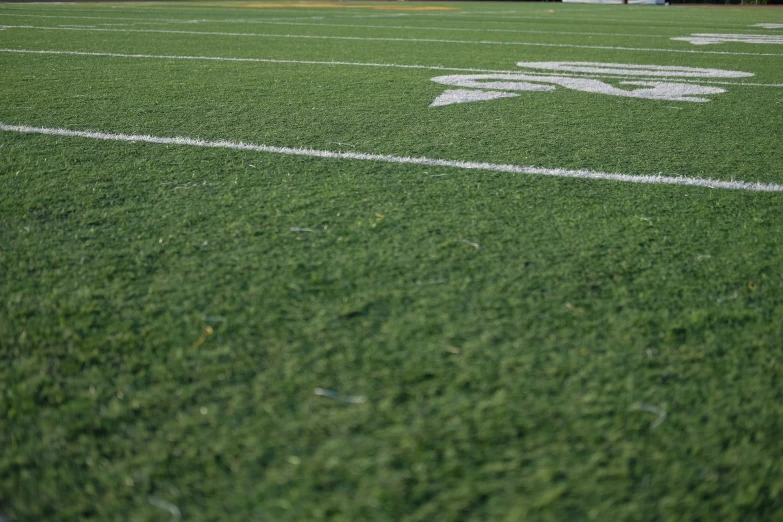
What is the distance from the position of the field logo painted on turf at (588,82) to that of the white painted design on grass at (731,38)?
3102 mm

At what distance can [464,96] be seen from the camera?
449 cm

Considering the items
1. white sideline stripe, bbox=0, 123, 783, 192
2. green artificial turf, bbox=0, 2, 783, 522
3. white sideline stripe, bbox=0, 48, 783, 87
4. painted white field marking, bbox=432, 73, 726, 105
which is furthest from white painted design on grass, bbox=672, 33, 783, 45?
white sideline stripe, bbox=0, 123, 783, 192

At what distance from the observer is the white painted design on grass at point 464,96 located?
4.30m

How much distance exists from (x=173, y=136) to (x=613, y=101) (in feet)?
8.36

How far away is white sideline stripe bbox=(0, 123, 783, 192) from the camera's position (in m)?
2.70

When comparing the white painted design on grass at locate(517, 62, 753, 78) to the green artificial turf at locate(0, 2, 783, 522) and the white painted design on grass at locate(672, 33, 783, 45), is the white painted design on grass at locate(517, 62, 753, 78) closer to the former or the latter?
the green artificial turf at locate(0, 2, 783, 522)

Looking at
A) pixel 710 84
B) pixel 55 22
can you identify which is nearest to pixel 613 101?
pixel 710 84

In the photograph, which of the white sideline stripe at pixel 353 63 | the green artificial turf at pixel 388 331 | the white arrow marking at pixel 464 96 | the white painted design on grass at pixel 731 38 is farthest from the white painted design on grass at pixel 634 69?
the white painted design on grass at pixel 731 38

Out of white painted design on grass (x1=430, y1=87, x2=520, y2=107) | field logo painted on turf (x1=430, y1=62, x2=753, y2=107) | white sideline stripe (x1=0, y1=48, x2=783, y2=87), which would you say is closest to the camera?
white painted design on grass (x1=430, y1=87, x2=520, y2=107)

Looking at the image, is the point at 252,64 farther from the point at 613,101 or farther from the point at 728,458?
the point at 728,458

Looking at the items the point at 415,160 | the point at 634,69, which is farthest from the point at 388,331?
the point at 634,69

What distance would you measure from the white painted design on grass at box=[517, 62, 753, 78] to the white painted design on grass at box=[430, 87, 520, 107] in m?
1.50

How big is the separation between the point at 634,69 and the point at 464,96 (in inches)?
86.7

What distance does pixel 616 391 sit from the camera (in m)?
1.38
